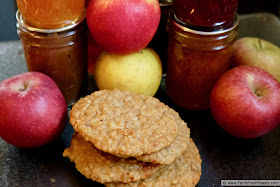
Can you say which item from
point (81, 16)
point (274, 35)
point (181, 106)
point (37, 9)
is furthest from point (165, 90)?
point (274, 35)

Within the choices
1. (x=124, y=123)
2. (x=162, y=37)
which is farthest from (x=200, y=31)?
(x=124, y=123)

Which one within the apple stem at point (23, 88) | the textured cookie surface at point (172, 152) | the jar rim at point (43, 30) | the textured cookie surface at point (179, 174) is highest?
the jar rim at point (43, 30)

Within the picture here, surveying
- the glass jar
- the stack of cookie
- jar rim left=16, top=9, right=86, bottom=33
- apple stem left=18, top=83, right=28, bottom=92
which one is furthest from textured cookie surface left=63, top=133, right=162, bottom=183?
the glass jar

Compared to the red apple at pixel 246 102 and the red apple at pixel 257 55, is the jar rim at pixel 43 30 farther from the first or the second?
the red apple at pixel 257 55

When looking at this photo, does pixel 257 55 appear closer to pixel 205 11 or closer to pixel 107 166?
pixel 205 11

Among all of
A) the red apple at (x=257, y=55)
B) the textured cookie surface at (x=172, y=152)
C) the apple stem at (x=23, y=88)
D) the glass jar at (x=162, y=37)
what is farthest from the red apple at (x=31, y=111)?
the red apple at (x=257, y=55)

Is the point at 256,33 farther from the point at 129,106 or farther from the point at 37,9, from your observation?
the point at 37,9

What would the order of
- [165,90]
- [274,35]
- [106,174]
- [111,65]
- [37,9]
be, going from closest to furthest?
[106,174] < [37,9] < [111,65] < [165,90] < [274,35]
